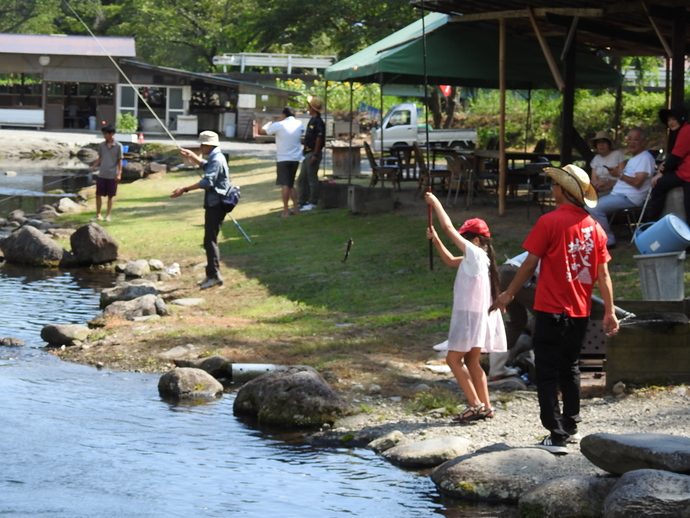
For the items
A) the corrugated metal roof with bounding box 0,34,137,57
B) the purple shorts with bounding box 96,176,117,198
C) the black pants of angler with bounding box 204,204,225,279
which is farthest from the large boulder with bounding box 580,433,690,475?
the corrugated metal roof with bounding box 0,34,137,57

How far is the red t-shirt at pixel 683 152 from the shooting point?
10.7 m

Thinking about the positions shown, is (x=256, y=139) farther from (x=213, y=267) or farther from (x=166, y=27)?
(x=213, y=267)

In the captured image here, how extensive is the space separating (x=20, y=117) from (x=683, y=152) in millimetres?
36484

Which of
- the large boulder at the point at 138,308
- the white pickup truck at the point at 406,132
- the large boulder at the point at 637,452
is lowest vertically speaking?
the large boulder at the point at 138,308

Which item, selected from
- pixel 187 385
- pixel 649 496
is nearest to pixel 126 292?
pixel 187 385

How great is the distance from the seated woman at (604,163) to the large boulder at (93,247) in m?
7.40

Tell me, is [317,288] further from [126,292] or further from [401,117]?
[401,117]

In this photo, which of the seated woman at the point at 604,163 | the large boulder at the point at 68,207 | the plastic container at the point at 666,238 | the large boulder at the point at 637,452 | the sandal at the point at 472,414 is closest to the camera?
the large boulder at the point at 637,452

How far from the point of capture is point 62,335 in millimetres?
10000

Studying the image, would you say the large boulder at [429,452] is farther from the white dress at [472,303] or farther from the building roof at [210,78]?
the building roof at [210,78]

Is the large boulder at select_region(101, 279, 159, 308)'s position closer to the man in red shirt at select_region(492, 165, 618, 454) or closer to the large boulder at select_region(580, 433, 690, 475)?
the man in red shirt at select_region(492, 165, 618, 454)

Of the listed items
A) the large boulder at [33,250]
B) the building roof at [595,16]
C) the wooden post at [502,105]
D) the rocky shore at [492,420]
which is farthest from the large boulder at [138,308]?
the wooden post at [502,105]

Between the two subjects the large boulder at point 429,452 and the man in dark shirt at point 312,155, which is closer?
the large boulder at point 429,452

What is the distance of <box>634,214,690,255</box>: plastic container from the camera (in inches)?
334
